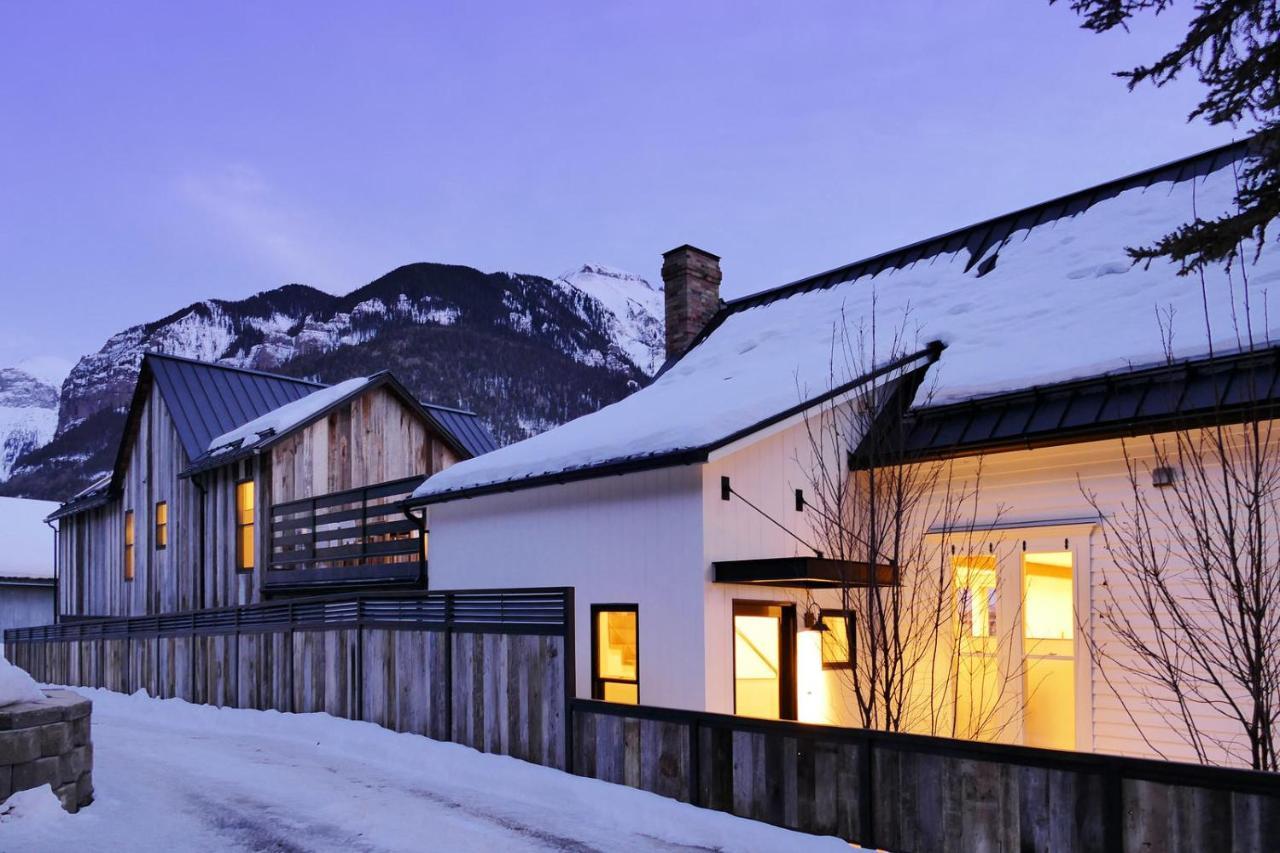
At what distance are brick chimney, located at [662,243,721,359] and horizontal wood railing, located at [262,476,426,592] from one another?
613 cm

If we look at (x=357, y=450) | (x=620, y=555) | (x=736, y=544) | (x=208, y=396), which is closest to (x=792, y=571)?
(x=736, y=544)

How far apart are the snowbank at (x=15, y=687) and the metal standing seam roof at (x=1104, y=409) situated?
8512 millimetres

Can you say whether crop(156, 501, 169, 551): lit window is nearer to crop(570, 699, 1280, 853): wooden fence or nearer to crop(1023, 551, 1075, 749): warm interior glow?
crop(570, 699, 1280, 853): wooden fence

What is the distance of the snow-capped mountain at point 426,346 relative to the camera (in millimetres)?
85750

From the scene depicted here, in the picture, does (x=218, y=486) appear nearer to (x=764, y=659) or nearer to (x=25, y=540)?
(x=764, y=659)

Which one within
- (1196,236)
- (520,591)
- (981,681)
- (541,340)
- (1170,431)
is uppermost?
(541,340)

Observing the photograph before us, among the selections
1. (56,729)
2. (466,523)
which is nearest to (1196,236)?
(56,729)

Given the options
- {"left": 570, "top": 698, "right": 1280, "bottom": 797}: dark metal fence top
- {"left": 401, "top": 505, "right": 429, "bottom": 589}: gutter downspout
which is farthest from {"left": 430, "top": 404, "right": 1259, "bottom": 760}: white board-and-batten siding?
{"left": 401, "top": 505, "right": 429, "bottom": 589}: gutter downspout

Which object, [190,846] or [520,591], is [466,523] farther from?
[190,846]

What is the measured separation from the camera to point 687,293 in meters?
21.1

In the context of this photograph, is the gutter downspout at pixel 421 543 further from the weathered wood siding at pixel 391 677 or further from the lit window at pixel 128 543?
the lit window at pixel 128 543

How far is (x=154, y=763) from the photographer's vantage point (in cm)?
1223

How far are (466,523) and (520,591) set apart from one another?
385 cm

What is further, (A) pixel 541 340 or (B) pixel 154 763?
(A) pixel 541 340
